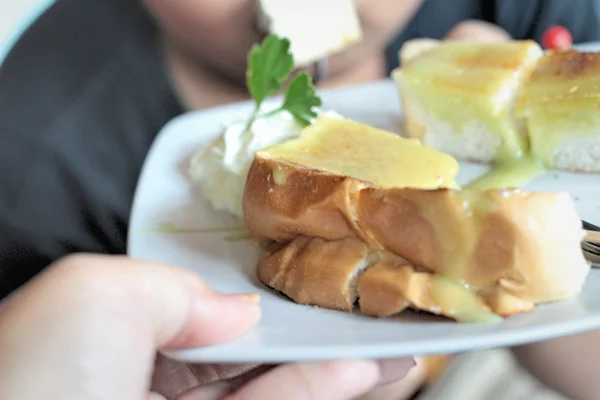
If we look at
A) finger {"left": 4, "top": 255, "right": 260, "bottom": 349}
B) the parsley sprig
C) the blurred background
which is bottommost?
finger {"left": 4, "top": 255, "right": 260, "bottom": 349}

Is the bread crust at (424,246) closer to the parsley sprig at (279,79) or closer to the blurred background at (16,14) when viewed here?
the parsley sprig at (279,79)

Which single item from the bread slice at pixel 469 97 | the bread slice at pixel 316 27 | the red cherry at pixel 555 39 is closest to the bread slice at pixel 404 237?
the bread slice at pixel 469 97

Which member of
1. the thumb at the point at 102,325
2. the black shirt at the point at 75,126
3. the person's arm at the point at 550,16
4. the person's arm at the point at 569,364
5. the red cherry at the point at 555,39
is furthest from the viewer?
the person's arm at the point at 550,16

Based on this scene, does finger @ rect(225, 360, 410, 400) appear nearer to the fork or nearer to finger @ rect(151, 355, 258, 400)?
finger @ rect(151, 355, 258, 400)

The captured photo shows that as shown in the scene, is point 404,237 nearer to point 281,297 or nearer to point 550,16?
point 281,297

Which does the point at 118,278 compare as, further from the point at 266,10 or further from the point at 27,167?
the point at 27,167

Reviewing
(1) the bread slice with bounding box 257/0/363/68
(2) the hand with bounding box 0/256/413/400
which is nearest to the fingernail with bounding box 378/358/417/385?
(2) the hand with bounding box 0/256/413/400

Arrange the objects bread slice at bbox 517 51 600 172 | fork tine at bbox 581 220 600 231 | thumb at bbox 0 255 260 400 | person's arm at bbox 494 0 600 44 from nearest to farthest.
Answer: thumb at bbox 0 255 260 400
fork tine at bbox 581 220 600 231
bread slice at bbox 517 51 600 172
person's arm at bbox 494 0 600 44
